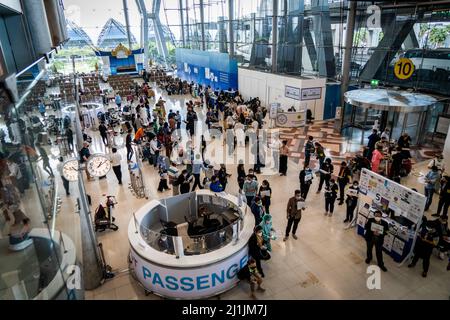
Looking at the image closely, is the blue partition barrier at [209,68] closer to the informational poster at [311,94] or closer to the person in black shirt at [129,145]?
the informational poster at [311,94]

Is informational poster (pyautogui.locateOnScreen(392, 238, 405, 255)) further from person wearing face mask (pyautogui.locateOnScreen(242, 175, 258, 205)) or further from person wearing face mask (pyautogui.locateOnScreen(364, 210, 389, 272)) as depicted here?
person wearing face mask (pyautogui.locateOnScreen(242, 175, 258, 205))

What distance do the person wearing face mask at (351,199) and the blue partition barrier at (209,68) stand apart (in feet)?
60.1

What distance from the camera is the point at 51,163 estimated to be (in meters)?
5.01

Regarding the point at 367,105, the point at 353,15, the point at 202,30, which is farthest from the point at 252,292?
the point at 202,30

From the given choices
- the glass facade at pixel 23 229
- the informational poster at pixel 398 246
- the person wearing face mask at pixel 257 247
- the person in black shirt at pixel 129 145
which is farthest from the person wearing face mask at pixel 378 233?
the person in black shirt at pixel 129 145

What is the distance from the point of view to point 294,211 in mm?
7340

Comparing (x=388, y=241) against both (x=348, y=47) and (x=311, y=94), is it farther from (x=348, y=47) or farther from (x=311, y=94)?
(x=311, y=94)

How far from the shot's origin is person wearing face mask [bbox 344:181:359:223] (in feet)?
25.8

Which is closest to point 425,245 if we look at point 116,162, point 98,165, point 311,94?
point 98,165

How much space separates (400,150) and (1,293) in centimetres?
1159

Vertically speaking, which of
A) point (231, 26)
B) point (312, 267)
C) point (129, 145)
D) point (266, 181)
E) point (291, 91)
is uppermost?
point (231, 26)

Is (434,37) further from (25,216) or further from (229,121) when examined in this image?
(25,216)

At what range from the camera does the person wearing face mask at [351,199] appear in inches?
310

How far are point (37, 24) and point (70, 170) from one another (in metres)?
6.18
